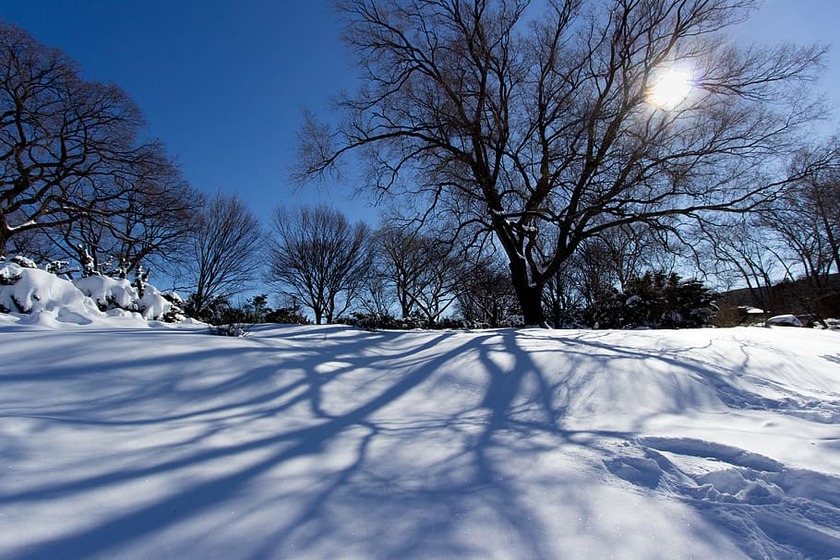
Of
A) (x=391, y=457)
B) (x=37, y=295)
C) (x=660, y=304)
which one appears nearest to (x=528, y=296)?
(x=660, y=304)

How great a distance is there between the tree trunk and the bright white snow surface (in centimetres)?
666

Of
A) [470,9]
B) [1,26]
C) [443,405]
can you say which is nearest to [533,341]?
[443,405]

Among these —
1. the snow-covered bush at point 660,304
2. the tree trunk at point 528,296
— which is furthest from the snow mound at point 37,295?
the snow-covered bush at point 660,304

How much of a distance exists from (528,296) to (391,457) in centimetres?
964

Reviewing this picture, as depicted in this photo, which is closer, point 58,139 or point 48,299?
point 48,299

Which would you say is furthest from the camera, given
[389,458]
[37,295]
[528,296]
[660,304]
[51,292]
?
[660,304]

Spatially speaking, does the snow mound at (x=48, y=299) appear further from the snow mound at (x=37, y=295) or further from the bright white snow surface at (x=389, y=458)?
the bright white snow surface at (x=389, y=458)

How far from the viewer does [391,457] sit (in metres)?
2.39

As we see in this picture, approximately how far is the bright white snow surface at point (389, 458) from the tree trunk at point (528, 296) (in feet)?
21.8

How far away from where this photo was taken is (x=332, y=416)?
10.3 feet

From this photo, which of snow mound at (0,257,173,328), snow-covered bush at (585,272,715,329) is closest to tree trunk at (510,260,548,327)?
snow-covered bush at (585,272,715,329)

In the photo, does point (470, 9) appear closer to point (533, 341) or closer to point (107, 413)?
point (533, 341)

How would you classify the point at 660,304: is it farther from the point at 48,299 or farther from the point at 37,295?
the point at 37,295

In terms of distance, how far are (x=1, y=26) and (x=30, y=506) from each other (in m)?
16.7
